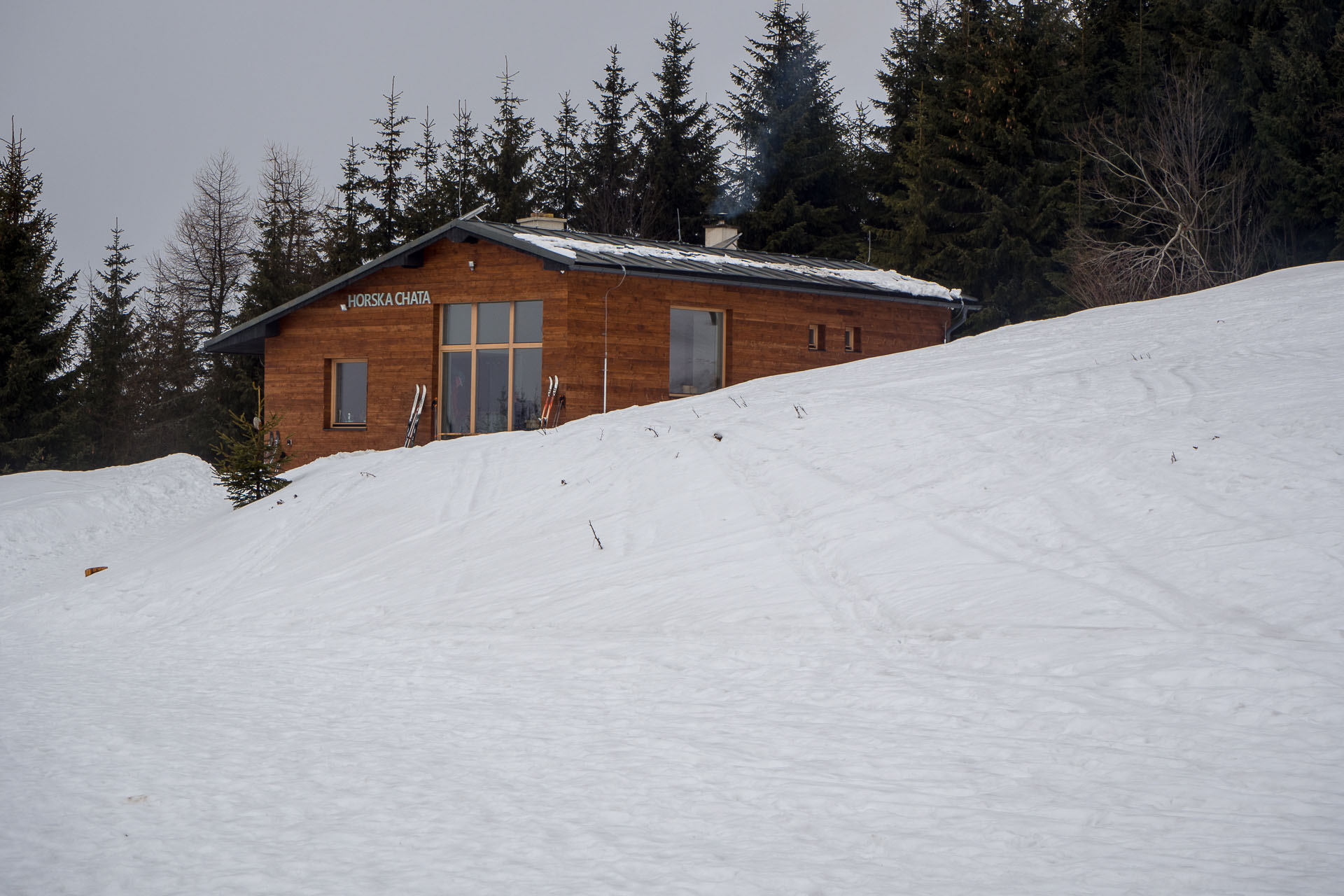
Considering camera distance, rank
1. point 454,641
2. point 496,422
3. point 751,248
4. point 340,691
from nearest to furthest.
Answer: point 340,691
point 454,641
point 496,422
point 751,248

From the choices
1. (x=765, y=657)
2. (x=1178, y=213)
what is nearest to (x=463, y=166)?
(x=1178, y=213)

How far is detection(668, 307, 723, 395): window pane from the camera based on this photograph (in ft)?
59.5

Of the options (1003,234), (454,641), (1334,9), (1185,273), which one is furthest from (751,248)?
(454,641)

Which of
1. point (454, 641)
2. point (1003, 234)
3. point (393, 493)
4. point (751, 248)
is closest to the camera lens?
point (454, 641)

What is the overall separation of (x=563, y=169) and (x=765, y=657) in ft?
126

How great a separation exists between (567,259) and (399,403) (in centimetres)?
432

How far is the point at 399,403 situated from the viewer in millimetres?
18656

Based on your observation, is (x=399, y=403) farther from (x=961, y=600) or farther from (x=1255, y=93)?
(x=1255, y=93)

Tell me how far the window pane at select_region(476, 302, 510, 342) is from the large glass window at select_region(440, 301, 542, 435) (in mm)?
11

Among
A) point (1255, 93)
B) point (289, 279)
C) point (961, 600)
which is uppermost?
point (1255, 93)

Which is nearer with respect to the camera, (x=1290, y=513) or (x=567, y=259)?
(x=1290, y=513)

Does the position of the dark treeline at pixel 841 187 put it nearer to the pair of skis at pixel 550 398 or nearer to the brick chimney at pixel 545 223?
the brick chimney at pixel 545 223

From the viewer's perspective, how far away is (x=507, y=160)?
41.4 m

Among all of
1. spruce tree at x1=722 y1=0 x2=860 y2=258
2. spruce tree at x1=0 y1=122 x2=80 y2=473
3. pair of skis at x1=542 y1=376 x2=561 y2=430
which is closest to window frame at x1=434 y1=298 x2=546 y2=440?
pair of skis at x1=542 y1=376 x2=561 y2=430
